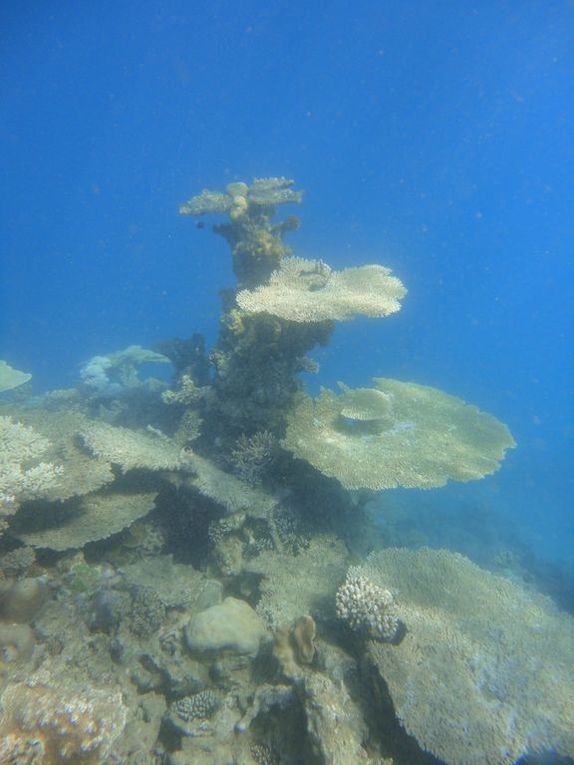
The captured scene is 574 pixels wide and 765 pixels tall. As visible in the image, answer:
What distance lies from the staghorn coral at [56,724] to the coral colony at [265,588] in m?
0.02

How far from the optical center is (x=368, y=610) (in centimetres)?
508

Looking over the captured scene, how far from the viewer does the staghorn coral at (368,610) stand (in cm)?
495

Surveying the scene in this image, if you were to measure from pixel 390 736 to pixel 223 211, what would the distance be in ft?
33.3

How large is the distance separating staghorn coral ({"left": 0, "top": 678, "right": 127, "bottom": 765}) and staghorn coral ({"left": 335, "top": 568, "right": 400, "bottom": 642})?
265cm

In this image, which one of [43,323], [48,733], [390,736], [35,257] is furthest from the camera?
[35,257]

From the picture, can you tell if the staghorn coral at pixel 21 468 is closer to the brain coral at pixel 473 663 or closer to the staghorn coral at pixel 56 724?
the staghorn coral at pixel 56 724

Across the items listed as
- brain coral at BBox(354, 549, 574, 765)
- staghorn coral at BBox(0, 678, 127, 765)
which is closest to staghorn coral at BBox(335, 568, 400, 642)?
brain coral at BBox(354, 549, 574, 765)

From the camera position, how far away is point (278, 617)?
5.73m

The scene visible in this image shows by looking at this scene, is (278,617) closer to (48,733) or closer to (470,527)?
(48,733)

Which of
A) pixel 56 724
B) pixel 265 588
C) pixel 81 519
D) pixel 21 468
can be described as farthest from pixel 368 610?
pixel 21 468

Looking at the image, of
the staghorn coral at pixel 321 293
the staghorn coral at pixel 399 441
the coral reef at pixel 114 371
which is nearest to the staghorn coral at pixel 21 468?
the staghorn coral at pixel 399 441

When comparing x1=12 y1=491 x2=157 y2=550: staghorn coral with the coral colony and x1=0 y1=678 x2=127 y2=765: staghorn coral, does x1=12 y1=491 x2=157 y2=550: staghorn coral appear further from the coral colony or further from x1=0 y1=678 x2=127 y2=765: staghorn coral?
x1=0 y1=678 x2=127 y2=765: staghorn coral

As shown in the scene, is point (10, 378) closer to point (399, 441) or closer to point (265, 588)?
point (265, 588)

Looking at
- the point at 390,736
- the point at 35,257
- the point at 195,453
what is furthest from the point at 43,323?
the point at 390,736
